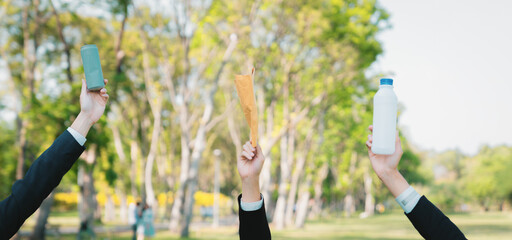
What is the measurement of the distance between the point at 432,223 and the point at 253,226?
70cm

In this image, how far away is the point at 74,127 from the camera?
2014 millimetres

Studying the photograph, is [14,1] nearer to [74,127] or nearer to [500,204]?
[74,127]

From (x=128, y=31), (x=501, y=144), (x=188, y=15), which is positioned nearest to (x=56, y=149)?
(x=188, y=15)

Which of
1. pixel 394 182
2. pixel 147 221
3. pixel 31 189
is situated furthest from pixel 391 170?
pixel 147 221

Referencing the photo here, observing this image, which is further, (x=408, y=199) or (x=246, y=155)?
(x=246, y=155)

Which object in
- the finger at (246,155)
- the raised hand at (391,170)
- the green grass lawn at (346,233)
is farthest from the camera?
the green grass lawn at (346,233)

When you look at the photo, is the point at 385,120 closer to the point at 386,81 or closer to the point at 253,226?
the point at 386,81

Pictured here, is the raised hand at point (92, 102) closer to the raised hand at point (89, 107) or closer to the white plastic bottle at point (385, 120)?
the raised hand at point (89, 107)

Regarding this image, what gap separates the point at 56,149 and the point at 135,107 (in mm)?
27872

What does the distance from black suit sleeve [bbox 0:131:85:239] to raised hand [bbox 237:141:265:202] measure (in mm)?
719

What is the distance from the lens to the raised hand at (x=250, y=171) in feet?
7.02

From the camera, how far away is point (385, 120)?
2010 mm

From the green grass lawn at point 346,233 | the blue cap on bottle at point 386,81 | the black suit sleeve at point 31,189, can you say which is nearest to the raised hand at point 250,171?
the blue cap on bottle at point 386,81

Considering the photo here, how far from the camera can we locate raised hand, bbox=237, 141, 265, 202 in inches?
84.3
